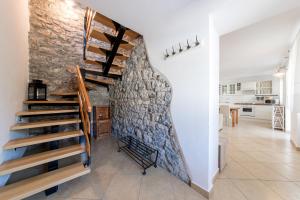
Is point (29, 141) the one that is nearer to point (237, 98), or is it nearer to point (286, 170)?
point (286, 170)

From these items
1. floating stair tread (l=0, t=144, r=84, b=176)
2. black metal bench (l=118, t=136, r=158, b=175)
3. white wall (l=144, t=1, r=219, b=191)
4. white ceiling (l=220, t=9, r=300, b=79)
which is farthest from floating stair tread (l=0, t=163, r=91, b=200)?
white ceiling (l=220, t=9, r=300, b=79)

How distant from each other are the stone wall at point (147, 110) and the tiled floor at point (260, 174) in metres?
0.65

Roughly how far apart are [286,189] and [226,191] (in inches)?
32.4

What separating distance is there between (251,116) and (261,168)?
6.10 m

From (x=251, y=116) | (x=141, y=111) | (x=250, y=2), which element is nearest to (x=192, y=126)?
(x=141, y=111)

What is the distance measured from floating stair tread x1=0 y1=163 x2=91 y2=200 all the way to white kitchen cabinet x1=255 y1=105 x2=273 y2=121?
8328mm

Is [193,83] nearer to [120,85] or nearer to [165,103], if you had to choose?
[165,103]

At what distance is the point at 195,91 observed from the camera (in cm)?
159

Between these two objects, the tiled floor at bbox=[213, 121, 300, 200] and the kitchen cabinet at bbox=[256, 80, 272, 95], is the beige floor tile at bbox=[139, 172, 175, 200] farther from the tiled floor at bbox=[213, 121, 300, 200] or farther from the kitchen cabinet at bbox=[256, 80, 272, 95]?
the kitchen cabinet at bbox=[256, 80, 272, 95]

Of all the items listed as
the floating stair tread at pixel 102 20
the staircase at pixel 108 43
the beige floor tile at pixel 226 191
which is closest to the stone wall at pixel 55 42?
the staircase at pixel 108 43

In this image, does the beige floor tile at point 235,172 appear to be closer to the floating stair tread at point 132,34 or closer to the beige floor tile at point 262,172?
the beige floor tile at point 262,172

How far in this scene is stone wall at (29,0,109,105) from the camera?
2.93 meters

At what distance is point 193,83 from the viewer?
1.61 meters

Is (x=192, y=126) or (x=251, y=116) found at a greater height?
(x=192, y=126)
